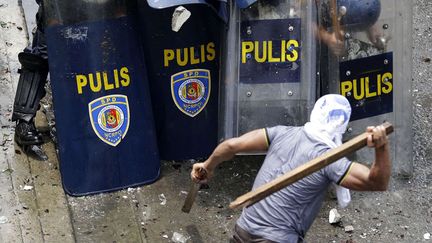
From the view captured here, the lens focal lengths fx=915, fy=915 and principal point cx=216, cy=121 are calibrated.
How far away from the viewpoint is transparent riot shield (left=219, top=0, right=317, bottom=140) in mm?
6195

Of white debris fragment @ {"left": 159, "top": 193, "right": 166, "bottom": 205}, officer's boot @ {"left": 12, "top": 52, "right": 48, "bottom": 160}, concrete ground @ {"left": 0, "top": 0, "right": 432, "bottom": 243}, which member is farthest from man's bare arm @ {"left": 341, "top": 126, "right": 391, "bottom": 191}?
officer's boot @ {"left": 12, "top": 52, "right": 48, "bottom": 160}

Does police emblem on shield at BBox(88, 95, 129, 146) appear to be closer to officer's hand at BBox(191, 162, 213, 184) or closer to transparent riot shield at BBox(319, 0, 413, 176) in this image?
officer's hand at BBox(191, 162, 213, 184)

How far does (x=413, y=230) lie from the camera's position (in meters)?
6.34

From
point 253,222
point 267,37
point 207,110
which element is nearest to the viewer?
point 253,222

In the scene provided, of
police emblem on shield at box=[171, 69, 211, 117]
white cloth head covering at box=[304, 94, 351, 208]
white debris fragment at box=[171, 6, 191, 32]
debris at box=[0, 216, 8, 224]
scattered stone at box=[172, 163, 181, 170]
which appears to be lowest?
debris at box=[0, 216, 8, 224]

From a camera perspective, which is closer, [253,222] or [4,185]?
[253,222]

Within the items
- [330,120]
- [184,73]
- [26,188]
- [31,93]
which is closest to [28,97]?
[31,93]

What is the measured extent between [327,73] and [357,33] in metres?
0.35

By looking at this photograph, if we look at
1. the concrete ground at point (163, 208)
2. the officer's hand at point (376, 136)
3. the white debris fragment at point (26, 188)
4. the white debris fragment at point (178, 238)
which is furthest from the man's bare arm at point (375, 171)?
the white debris fragment at point (26, 188)

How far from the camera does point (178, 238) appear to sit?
20.1ft

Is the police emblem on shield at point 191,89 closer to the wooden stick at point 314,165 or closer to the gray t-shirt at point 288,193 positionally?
the gray t-shirt at point 288,193

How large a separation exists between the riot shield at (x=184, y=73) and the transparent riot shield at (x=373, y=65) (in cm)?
80

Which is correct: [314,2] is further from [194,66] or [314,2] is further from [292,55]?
[194,66]

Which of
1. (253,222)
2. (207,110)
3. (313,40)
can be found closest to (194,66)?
(207,110)
